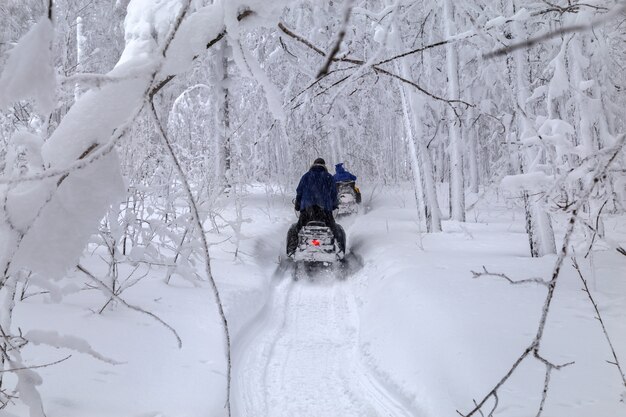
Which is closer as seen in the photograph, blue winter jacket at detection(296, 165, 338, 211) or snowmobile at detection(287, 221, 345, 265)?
snowmobile at detection(287, 221, 345, 265)

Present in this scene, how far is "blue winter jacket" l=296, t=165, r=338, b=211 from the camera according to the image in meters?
8.83

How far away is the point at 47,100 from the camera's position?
2.27ft

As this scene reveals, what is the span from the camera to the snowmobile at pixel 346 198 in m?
14.6

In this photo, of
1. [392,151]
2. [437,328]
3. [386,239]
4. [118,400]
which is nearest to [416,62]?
[386,239]

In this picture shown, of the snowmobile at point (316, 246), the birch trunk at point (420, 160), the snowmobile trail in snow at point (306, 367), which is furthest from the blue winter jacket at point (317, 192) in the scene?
the snowmobile trail in snow at point (306, 367)

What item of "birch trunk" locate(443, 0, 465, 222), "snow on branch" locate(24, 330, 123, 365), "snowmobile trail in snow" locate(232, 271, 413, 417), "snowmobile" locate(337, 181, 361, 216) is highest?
"birch trunk" locate(443, 0, 465, 222)

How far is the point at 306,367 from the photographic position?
434 cm

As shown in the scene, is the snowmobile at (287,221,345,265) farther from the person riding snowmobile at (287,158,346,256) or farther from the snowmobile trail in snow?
the snowmobile trail in snow

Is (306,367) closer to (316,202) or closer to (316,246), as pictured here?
(316,246)

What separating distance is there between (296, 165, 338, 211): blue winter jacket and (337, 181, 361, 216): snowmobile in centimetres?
544

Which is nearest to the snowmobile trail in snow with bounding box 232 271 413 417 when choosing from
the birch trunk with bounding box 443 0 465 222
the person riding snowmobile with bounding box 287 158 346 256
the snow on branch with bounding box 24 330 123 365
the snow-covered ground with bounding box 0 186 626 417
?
the snow-covered ground with bounding box 0 186 626 417

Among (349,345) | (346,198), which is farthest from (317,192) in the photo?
(346,198)

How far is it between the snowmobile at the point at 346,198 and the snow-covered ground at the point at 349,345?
25.8ft

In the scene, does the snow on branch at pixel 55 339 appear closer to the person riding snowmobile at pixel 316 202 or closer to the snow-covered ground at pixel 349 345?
the snow-covered ground at pixel 349 345
